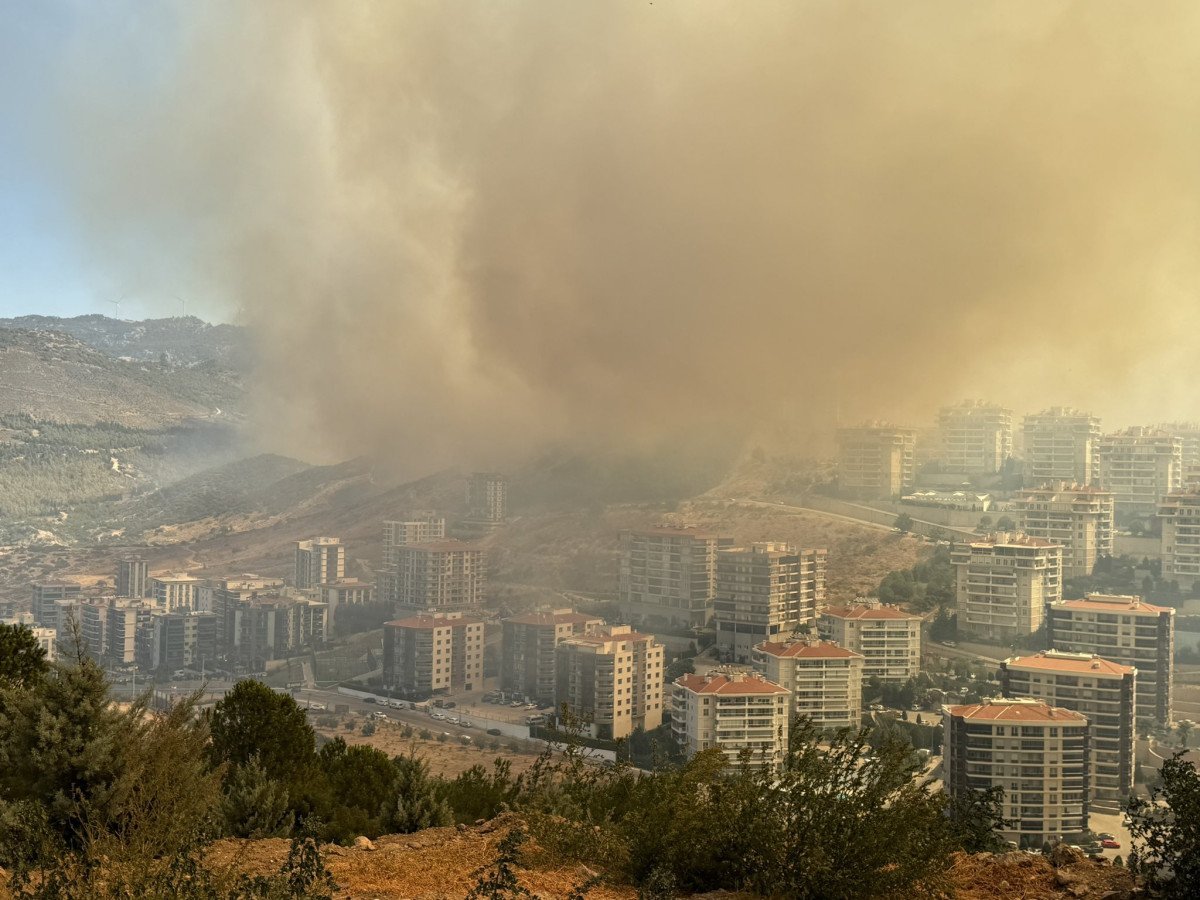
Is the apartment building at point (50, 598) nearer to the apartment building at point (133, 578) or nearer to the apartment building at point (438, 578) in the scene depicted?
the apartment building at point (133, 578)

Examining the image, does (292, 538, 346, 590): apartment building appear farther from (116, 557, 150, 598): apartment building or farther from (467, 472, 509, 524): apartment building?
(467, 472, 509, 524): apartment building

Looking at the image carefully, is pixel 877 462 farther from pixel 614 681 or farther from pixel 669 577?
pixel 614 681

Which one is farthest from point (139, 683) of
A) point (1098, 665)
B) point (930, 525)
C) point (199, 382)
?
point (199, 382)

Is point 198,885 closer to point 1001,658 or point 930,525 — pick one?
point 1001,658

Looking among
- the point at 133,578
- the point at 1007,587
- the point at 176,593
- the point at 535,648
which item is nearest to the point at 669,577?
the point at 535,648

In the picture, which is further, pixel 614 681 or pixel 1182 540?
pixel 1182 540

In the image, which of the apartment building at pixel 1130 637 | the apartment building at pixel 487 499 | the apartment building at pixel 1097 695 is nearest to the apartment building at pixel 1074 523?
the apartment building at pixel 1130 637

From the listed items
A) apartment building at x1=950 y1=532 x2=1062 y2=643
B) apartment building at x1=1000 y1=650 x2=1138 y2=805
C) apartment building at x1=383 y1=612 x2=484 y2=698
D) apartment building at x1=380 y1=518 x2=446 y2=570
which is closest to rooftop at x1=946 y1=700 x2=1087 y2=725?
apartment building at x1=1000 y1=650 x2=1138 y2=805
